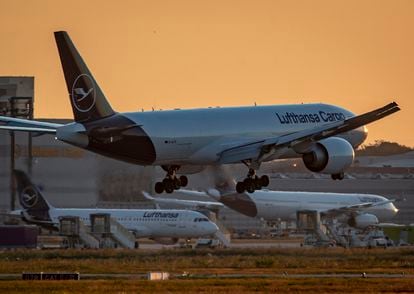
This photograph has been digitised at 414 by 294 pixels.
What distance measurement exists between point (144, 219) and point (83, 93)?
7301 cm

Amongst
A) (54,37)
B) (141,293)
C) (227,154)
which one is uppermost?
(54,37)

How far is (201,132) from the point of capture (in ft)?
281

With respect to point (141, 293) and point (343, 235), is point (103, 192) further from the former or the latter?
point (141, 293)

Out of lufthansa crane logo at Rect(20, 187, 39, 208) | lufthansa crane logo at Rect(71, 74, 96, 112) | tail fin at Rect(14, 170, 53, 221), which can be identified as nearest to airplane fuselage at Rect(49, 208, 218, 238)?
tail fin at Rect(14, 170, 53, 221)

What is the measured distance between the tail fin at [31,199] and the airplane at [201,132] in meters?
54.7

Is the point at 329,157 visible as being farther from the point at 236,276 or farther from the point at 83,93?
the point at 83,93

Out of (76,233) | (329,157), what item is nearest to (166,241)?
(76,233)

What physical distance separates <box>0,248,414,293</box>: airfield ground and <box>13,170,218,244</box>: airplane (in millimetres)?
21119

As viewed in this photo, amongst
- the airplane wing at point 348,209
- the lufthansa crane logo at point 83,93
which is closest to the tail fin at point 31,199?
the airplane wing at point 348,209

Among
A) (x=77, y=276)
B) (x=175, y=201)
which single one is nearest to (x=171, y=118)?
(x=77, y=276)

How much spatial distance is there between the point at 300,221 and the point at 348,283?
257ft

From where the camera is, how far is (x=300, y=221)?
160 metres

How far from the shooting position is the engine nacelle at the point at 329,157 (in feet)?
295

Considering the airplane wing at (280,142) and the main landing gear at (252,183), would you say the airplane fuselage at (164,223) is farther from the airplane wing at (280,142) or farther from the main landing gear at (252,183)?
the airplane wing at (280,142)
